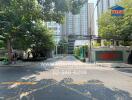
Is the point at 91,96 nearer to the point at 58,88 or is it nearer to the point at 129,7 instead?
the point at 58,88

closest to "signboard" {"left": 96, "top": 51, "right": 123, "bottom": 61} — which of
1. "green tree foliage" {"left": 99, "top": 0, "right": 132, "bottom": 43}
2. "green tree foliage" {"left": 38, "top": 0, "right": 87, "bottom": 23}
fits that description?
"green tree foliage" {"left": 99, "top": 0, "right": 132, "bottom": 43}

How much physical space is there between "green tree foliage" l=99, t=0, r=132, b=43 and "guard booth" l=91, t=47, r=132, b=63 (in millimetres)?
2674

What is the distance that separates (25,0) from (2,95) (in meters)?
5.73

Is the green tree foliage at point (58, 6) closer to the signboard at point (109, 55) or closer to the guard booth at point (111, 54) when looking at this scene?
the guard booth at point (111, 54)

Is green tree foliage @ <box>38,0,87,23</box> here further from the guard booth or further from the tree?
the tree

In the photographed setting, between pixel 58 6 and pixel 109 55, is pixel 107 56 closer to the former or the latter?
pixel 109 55

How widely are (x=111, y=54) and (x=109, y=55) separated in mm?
381

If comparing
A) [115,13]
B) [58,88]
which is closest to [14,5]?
[58,88]

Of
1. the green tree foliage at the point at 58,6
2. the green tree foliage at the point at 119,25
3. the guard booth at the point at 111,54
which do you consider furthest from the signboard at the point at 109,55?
the green tree foliage at the point at 58,6

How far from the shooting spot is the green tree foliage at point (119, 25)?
102ft

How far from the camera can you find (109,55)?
4062 cm

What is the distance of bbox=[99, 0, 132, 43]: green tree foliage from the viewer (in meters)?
31.2

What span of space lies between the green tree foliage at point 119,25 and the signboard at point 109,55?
2.96m

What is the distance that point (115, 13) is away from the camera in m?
20.0
